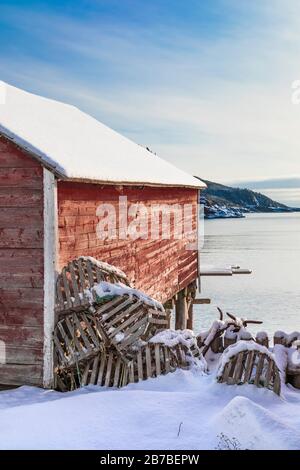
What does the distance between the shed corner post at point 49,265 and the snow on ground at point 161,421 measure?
6.43 ft

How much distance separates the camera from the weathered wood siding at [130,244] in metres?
9.17

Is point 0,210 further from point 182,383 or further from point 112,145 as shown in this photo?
point 112,145

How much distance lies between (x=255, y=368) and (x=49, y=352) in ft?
10.5

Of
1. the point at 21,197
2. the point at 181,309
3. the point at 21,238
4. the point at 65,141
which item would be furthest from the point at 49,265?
the point at 181,309

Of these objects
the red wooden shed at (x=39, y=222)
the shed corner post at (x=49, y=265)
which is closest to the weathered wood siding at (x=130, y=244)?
the red wooden shed at (x=39, y=222)

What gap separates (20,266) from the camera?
8617 millimetres

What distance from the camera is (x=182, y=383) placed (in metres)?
7.47

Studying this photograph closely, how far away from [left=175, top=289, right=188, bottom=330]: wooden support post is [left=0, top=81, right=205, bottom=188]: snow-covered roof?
24.2ft

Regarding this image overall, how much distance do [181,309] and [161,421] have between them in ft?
61.0

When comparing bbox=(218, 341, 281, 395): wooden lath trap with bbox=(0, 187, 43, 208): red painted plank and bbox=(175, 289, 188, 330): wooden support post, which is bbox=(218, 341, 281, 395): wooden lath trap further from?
bbox=(175, 289, 188, 330): wooden support post

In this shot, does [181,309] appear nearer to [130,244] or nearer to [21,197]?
[130,244]

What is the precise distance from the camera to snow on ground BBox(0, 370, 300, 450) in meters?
4.98

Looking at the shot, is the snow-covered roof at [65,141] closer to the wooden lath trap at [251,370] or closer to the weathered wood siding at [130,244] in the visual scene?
the weathered wood siding at [130,244]
